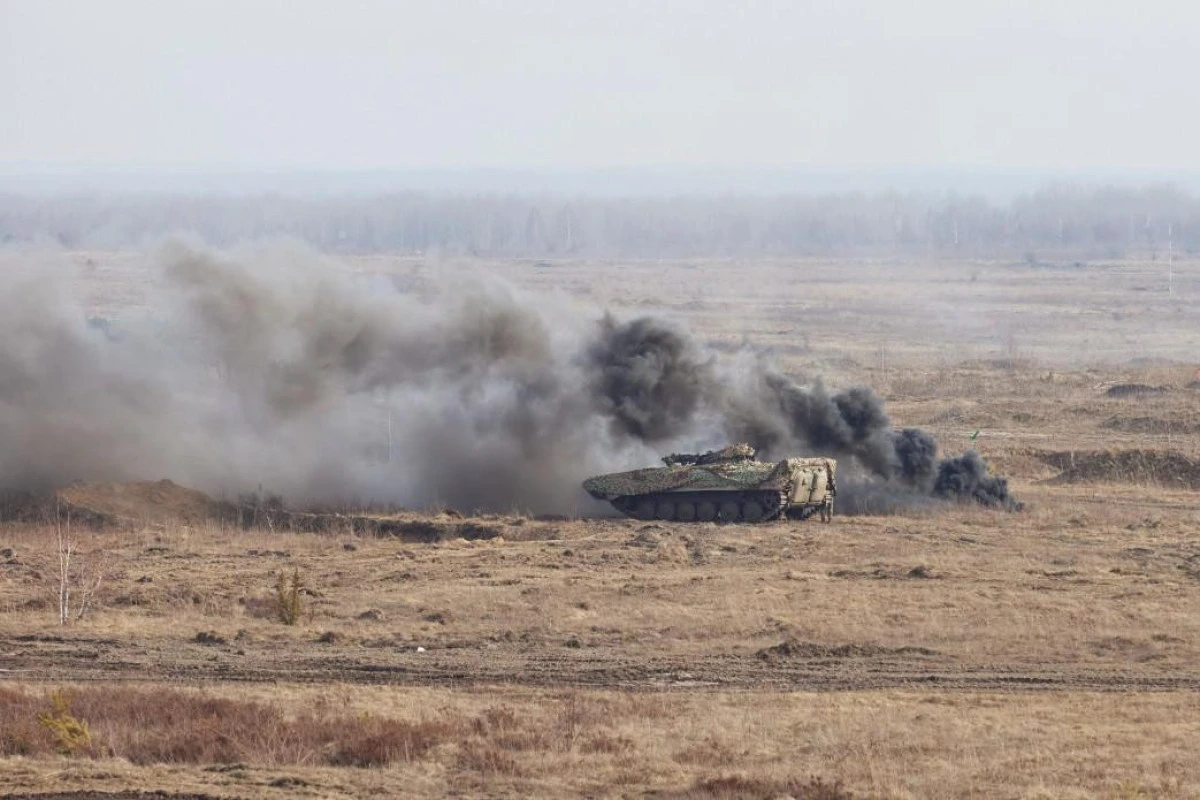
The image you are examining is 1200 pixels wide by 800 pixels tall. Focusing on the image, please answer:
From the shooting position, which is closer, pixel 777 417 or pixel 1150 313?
pixel 777 417

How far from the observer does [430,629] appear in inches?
1075

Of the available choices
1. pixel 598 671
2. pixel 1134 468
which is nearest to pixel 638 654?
pixel 598 671

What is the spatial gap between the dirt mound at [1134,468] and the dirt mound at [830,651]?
23961mm

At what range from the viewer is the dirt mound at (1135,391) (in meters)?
68.9

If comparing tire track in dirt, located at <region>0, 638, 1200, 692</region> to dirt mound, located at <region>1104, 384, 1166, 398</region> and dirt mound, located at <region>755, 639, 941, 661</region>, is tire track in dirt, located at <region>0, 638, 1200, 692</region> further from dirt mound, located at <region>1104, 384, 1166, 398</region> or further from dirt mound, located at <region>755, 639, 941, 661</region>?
dirt mound, located at <region>1104, 384, 1166, 398</region>

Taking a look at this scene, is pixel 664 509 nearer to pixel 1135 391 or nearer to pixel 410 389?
pixel 410 389

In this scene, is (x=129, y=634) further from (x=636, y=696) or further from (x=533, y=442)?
(x=533, y=442)

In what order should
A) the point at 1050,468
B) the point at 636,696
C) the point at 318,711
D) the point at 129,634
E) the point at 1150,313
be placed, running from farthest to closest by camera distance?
the point at 1150,313 → the point at 1050,468 → the point at 129,634 → the point at 636,696 → the point at 318,711

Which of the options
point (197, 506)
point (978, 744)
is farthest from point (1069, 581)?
point (197, 506)

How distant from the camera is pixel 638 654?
25297 mm

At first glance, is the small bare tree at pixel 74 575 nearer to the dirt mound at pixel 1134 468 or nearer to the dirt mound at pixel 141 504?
the dirt mound at pixel 141 504

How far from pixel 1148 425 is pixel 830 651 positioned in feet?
119

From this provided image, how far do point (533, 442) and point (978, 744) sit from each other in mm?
25919

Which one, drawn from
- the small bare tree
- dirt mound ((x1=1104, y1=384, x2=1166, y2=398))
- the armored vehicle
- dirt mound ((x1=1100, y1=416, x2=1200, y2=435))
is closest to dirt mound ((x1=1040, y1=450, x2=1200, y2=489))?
dirt mound ((x1=1100, y1=416, x2=1200, y2=435))
